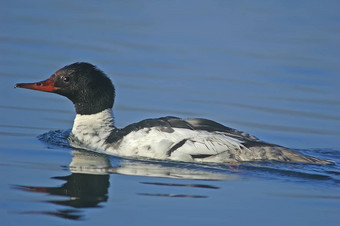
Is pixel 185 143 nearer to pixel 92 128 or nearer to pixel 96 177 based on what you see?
pixel 96 177

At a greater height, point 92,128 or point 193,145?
point 92,128

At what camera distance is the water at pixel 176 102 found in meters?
9.75

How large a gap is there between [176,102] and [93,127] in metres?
2.97

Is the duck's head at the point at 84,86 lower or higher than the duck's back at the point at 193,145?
higher

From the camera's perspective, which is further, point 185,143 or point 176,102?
point 176,102

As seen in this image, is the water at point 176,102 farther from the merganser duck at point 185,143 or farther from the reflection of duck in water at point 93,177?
the merganser duck at point 185,143

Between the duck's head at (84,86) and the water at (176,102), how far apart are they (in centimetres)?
74

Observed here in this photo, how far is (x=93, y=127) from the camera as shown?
13.2m

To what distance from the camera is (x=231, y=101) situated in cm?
1602

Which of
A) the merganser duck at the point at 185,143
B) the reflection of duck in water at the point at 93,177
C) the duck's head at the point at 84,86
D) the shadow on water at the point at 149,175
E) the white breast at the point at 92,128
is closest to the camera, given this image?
the reflection of duck in water at the point at 93,177

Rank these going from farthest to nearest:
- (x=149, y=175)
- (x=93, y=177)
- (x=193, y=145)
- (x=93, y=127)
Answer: (x=93, y=127)
(x=193, y=145)
(x=149, y=175)
(x=93, y=177)

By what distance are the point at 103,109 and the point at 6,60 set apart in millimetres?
5444

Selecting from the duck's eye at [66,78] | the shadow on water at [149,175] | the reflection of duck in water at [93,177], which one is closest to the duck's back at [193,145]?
the shadow on water at [149,175]

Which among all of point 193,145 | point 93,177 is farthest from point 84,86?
point 93,177
